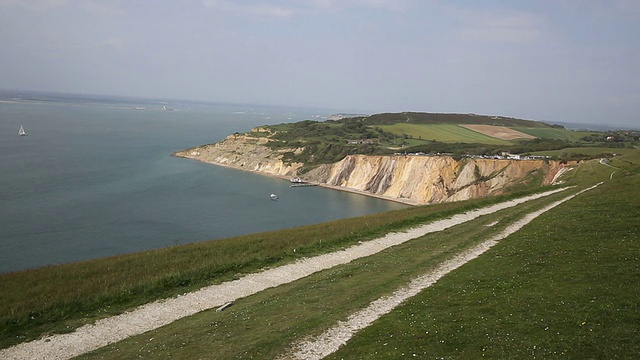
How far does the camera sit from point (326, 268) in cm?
1966

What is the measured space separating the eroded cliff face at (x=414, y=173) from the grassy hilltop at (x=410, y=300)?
53904 mm

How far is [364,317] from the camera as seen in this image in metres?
12.1

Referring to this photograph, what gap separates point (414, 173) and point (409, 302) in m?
84.6

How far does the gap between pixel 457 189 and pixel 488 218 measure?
193 feet

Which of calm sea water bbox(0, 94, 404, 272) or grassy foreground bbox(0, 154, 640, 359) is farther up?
grassy foreground bbox(0, 154, 640, 359)

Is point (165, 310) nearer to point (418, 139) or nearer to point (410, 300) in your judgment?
point (410, 300)

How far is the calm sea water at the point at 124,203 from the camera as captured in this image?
169ft

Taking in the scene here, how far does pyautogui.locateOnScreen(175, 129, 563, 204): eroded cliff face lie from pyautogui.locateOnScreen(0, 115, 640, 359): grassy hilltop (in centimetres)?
5390

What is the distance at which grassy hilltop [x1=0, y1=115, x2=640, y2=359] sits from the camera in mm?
9555

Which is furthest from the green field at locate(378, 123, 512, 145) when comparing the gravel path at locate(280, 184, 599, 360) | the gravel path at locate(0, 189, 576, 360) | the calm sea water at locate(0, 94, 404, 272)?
the gravel path at locate(280, 184, 599, 360)

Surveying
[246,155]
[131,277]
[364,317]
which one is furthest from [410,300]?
[246,155]

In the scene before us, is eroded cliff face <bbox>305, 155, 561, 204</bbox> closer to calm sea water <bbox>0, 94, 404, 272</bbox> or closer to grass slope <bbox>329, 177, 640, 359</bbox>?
calm sea water <bbox>0, 94, 404, 272</bbox>

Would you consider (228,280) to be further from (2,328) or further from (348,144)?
(348,144)

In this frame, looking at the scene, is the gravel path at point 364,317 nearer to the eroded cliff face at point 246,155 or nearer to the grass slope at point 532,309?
the grass slope at point 532,309
